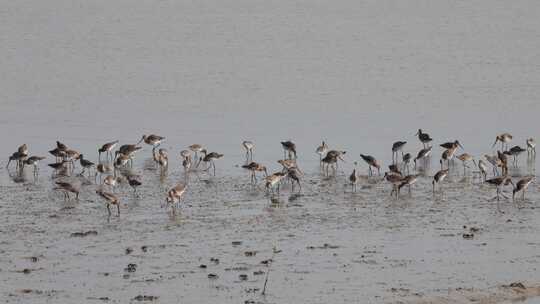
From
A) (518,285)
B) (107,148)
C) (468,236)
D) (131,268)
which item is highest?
(107,148)

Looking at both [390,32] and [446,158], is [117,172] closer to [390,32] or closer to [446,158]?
[446,158]

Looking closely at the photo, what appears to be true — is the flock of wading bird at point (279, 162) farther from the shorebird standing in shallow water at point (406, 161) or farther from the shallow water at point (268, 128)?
the shallow water at point (268, 128)

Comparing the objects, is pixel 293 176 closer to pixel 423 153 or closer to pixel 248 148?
pixel 248 148

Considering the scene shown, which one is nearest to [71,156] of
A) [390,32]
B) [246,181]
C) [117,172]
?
[117,172]

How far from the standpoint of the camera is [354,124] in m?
28.8

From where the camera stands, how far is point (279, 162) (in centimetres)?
2253

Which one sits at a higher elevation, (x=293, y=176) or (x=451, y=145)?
(x=451, y=145)

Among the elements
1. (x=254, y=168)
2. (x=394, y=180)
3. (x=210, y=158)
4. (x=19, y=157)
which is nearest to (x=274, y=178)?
(x=254, y=168)

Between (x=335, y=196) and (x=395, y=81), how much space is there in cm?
1584

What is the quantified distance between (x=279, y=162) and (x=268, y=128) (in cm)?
570

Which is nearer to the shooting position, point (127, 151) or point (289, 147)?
point (127, 151)

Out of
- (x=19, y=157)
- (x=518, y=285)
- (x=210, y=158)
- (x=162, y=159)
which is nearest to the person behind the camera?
(x=518, y=285)

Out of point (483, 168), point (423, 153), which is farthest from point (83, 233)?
point (423, 153)

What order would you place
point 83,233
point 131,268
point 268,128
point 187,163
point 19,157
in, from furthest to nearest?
point 268,128
point 187,163
point 19,157
point 83,233
point 131,268
